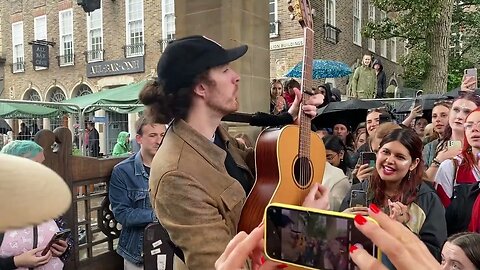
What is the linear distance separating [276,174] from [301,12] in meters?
1.15

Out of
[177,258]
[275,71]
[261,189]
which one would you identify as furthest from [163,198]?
[275,71]

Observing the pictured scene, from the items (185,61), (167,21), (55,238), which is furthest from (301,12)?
(167,21)

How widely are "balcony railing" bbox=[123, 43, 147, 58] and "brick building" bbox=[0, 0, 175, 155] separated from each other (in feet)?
0.14

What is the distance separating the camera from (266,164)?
2.12m

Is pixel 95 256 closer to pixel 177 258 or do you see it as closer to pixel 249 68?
pixel 177 258

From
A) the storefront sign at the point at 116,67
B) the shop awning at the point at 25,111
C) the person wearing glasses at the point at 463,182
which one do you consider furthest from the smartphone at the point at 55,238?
the storefront sign at the point at 116,67

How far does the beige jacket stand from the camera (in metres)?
1.65

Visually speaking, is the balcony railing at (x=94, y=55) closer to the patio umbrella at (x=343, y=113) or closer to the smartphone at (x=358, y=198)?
the patio umbrella at (x=343, y=113)

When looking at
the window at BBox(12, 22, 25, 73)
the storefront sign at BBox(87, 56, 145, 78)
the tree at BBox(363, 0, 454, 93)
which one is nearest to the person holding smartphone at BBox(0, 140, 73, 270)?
the tree at BBox(363, 0, 454, 93)

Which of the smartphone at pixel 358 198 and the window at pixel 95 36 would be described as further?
the window at pixel 95 36

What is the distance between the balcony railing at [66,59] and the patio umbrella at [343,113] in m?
19.1

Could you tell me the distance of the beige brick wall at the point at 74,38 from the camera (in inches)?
802

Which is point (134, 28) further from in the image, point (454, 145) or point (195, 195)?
point (195, 195)

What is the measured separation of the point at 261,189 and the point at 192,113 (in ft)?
1.44
